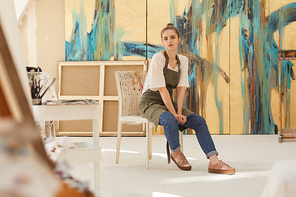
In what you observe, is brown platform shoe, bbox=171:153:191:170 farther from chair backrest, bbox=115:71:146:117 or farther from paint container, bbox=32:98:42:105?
paint container, bbox=32:98:42:105

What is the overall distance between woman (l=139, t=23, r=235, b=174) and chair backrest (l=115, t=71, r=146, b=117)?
24 centimetres

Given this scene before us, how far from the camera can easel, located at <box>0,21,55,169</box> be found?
8.7 inches

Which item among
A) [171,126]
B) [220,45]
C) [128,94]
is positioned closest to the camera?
[171,126]

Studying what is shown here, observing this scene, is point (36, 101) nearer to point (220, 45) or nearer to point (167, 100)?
point (167, 100)

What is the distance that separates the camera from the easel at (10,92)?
8.7 inches

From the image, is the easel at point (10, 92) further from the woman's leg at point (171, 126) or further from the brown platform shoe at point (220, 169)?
the brown platform shoe at point (220, 169)

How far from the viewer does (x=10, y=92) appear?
0.22 metres

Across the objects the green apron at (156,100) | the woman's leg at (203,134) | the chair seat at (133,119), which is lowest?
the woman's leg at (203,134)

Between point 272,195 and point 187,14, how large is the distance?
12.8 ft

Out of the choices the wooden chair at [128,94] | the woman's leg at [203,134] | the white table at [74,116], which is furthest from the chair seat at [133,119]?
the white table at [74,116]

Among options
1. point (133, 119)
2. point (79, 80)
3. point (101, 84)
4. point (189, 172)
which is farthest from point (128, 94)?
point (79, 80)

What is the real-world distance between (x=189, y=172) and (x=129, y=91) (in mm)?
973

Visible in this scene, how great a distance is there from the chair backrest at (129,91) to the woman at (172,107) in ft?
0.78

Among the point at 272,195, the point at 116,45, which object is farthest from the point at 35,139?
the point at 116,45
